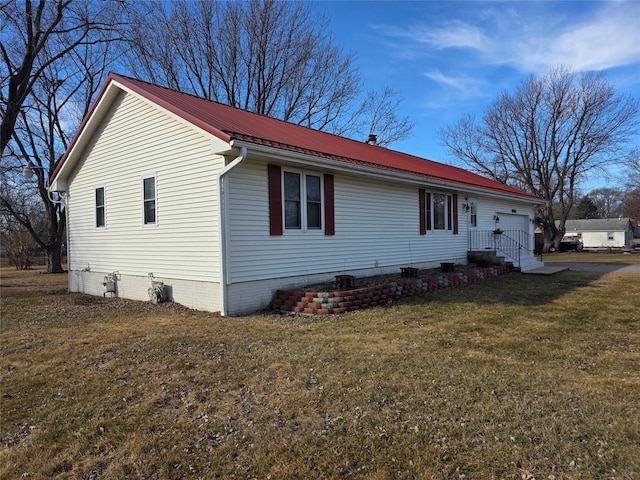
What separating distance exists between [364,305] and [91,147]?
343 inches

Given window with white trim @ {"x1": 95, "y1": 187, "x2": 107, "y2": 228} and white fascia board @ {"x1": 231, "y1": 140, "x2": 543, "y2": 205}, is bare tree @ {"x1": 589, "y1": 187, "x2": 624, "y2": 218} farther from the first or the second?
window with white trim @ {"x1": 95, "y1": 187, "x2": 107, "y2": 228}

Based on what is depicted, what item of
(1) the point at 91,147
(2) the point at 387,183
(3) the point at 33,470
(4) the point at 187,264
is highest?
(1) the point at 91,147

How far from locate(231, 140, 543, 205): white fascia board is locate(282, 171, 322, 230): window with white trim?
1.47 ft

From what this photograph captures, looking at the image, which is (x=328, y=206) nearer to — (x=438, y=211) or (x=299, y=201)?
(x=299, y=201)

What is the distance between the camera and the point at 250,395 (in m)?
3.83

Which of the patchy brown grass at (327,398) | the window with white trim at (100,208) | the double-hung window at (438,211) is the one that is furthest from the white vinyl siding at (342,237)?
the window with white trim at (100,208)

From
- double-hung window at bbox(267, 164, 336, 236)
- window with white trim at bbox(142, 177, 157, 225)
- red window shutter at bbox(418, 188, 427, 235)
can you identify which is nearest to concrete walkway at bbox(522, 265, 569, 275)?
red window shutter at bbox(418, 188, 427, 235)

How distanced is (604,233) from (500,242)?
46.2m

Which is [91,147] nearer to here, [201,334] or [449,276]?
[201,334]

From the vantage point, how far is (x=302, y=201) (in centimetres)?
884

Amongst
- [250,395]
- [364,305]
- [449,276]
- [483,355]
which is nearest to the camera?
[250,395]

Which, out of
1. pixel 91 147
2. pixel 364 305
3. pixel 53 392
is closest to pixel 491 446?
pixel 53 392

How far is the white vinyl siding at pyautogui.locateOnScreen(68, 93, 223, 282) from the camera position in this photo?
7.97 meters

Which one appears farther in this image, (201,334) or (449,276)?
(449,276)
